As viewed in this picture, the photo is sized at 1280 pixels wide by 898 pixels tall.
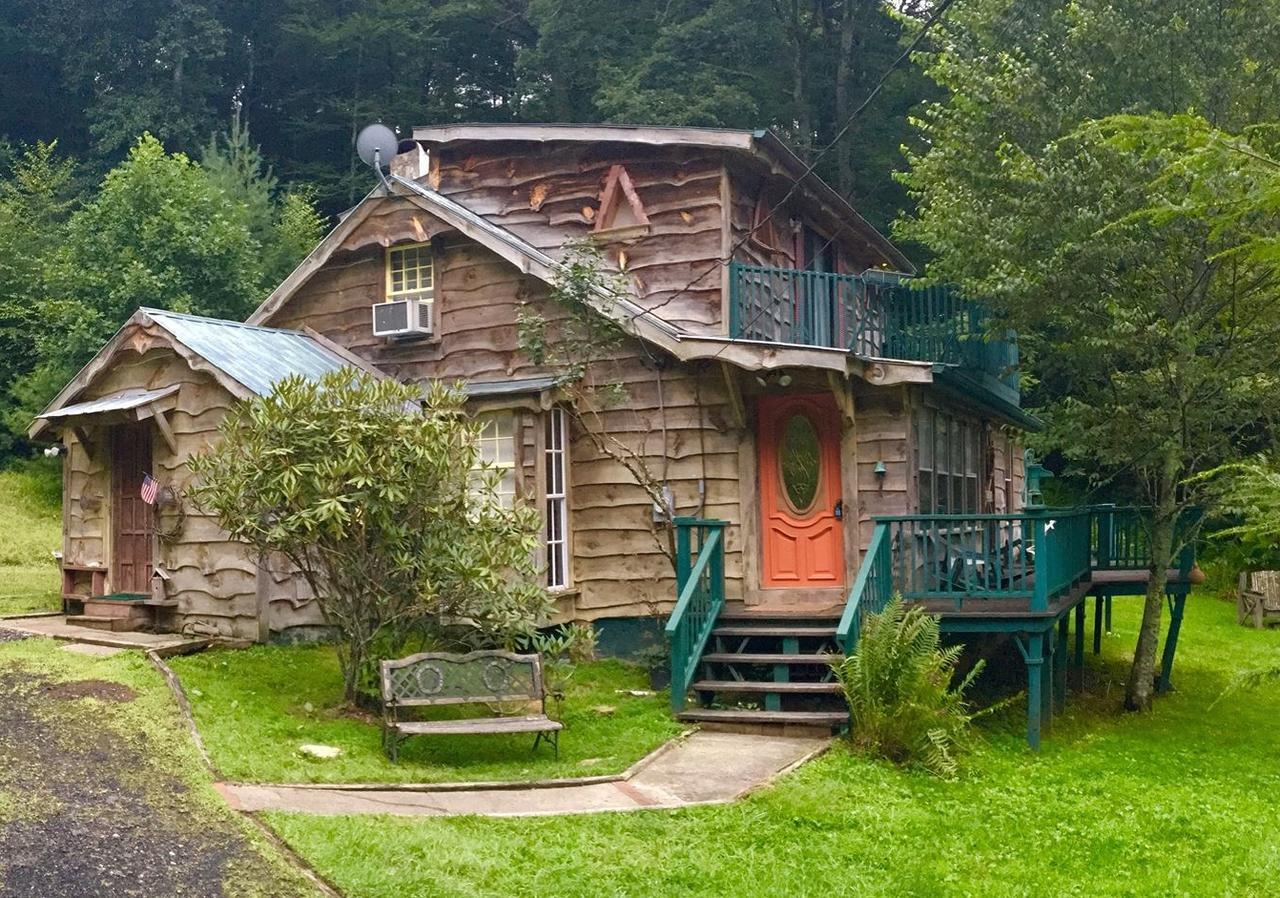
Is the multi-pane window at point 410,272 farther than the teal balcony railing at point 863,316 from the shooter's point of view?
Yes

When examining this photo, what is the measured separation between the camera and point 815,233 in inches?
674

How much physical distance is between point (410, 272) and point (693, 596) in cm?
606

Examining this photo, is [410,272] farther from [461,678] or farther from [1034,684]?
[1034,684]

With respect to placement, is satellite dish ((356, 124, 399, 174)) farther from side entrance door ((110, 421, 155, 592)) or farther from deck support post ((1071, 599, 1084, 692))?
deck support post ((1071, 599, 1084, 692))

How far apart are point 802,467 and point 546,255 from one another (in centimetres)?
405

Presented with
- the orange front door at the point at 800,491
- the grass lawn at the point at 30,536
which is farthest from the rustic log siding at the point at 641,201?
the grass lawn at the point at 30,536

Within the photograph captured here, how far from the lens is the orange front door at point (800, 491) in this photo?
1321 centimetres

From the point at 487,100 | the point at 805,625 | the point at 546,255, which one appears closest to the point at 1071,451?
the point at 805,625

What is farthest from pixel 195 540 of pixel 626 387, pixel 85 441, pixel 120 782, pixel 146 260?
pixel 146 260

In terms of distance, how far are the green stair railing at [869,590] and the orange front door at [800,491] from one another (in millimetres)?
1672

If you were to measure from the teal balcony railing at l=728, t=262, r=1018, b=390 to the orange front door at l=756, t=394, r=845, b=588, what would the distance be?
83 centimetres

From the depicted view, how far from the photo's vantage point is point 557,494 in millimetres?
13828

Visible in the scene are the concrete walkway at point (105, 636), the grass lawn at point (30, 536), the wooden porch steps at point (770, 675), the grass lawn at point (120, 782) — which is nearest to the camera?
the grass lawn at point (120, 782)

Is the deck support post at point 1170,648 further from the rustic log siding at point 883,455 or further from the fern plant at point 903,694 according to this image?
the fern plant at point 903,694
